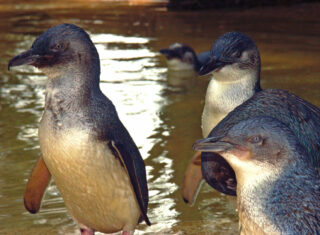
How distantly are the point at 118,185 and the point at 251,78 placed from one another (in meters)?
1.72

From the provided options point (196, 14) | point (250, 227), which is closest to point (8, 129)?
point (250, 227)

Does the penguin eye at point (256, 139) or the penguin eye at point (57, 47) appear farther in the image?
the penguin eye at point (57, 47)

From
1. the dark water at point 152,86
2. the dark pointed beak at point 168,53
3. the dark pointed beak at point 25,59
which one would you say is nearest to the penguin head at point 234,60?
the dark water at point 152,86

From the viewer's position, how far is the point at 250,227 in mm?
3037

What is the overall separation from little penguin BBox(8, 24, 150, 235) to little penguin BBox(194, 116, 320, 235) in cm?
103

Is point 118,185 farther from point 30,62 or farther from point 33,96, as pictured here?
point 33,96

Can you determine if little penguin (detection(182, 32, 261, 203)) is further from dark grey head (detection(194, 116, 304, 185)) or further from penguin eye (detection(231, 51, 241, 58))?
dark grey head (detection(194, 116, 304, 185))

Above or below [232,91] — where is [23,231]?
below

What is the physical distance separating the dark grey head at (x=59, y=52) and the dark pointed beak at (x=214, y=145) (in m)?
1.15

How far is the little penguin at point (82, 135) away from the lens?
385cm

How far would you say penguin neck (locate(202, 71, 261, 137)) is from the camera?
5141 millimetres

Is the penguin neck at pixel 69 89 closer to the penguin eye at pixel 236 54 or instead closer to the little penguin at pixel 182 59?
the penguin eye at pixel 236 54

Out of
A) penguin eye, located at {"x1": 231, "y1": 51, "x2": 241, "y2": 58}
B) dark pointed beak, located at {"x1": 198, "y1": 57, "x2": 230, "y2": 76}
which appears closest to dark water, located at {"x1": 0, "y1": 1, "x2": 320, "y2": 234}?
dark pointed beak, located at {"x1": 198, "y1": 57, "x2": 230, "y2": 76}

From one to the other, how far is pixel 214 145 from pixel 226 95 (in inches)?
84.1
